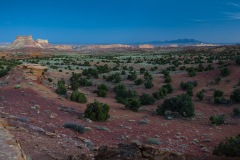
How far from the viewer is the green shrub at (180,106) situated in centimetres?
1648

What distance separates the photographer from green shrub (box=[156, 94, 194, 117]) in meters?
16.5

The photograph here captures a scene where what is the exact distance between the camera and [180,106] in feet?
55.4

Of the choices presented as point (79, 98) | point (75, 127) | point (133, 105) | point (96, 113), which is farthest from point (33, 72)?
point (75, 127)

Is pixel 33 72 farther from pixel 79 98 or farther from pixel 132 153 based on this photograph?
pixel 132 153

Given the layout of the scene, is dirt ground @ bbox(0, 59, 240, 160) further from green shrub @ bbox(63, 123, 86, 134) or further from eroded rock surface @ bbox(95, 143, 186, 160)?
eroded rock surface @ bbox(95, 143, 186, 160)

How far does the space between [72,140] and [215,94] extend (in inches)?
558

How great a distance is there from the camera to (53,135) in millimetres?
10672

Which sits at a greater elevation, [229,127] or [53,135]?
[53,135]

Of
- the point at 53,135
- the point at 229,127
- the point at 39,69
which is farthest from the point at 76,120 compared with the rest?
the point at 39,69

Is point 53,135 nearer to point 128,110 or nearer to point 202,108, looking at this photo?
point 128,110

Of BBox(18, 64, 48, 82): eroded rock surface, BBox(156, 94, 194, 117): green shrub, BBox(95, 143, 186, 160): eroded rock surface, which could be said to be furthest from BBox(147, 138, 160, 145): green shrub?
BBox(18, 64, 48, 82): eroded rock surface

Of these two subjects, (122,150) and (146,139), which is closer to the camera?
(122,150)

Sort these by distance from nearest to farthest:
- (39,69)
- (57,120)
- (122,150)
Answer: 1. (122,150)
2. (57,120)
3. (39,69)

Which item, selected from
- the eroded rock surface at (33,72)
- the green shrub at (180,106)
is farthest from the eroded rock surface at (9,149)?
the eroded rock surface at (33,72)
